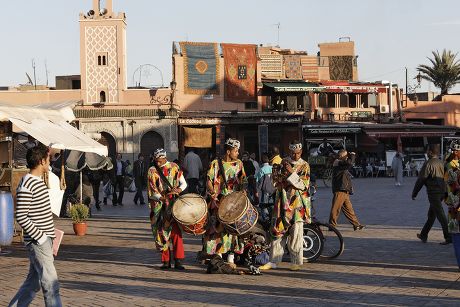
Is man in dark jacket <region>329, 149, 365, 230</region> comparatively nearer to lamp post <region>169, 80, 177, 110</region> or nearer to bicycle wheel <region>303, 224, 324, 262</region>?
bicycle wheel <region>303, 224, 324, 262</region>

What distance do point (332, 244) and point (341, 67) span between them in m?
47.8

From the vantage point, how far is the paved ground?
8.91m

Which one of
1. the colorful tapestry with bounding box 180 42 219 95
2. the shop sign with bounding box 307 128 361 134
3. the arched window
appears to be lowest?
the shop sign with bounding box 307 128 361 134

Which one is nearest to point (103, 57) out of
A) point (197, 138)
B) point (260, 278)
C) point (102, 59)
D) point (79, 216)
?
point (102, 59)

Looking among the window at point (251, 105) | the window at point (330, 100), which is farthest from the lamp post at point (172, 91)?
the window at point (330, 100)

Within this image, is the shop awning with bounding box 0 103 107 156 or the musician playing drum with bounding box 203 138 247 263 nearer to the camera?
the musician playing drum with bounding box 203 138 247 263

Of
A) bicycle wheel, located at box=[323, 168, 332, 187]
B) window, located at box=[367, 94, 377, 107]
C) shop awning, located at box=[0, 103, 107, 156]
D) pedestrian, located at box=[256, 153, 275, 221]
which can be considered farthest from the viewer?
window, located at box=[367, 94, 377, 107]

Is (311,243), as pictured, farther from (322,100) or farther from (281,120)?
(322,100)

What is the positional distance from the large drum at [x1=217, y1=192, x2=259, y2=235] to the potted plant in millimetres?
5633

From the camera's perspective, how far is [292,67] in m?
53.0

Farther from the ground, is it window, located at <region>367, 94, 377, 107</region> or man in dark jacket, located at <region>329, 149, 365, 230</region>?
window, located at <region>367, 94, 377, 107</region>

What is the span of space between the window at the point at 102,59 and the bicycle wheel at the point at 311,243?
1466 inches

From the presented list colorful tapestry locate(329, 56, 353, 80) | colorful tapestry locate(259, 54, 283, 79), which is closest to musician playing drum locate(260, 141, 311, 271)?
colorful tapestry locate(259, 54, 283, 79)

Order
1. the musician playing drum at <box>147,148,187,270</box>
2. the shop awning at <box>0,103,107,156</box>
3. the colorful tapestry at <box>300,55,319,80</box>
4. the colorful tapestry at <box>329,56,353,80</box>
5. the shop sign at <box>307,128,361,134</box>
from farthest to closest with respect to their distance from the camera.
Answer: the colorful tapestry at <box>329,56,353,80</box>, the colorful tapestry at <box>300,55,319,80</box>, the shop sign at <box>307,128,361,134</box>, the shop awning at <box>0,103,107,156</box>, the musician playing drum at <box>147,148,187,270</box>
